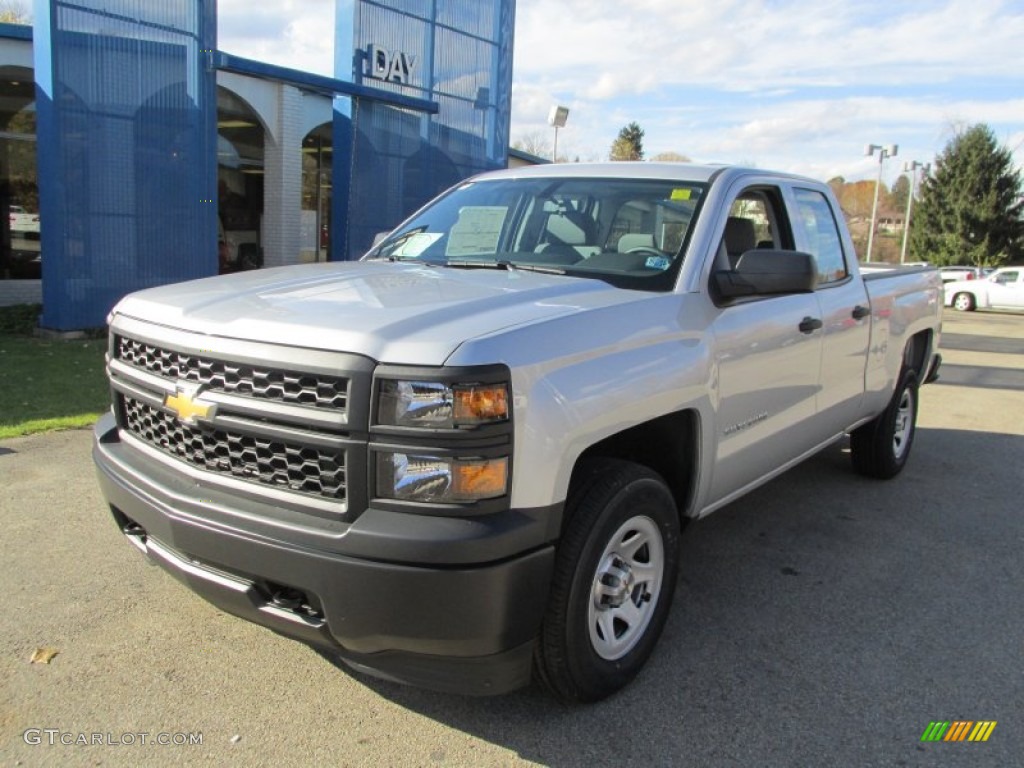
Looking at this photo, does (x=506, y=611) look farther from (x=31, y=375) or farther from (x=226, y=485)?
(x=31, y=375)

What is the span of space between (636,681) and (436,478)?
1.35m

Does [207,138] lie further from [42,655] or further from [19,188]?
[42,655]

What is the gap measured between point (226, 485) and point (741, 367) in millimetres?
2102

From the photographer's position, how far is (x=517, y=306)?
278cm

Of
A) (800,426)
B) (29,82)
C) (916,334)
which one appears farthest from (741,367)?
(29,82)

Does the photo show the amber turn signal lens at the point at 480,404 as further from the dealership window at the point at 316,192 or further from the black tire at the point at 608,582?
the dealership window at the point at 316,192

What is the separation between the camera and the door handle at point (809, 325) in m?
4.05

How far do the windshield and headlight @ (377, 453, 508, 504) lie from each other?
4.24 feet

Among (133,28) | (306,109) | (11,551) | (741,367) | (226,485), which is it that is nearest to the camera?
(226,485)

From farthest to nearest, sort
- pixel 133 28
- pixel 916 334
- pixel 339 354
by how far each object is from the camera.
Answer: pixel 133 28 → pixel 916 334 → pixel 339 354

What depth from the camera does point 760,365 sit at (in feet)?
12.1

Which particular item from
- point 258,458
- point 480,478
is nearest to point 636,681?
point 480,478

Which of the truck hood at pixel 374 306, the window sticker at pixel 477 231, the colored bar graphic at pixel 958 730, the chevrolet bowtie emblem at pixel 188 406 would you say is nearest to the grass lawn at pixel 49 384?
the window sticker at pixel 477 231

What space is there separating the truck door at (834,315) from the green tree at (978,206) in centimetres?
4326
